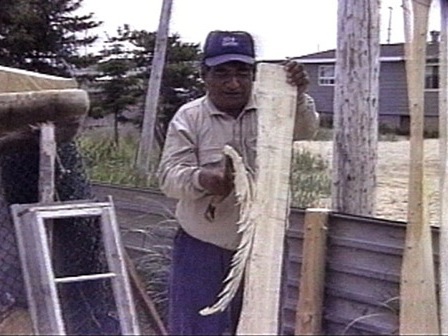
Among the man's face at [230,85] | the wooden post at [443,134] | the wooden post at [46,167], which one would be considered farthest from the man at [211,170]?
the wooden post at [443,134]

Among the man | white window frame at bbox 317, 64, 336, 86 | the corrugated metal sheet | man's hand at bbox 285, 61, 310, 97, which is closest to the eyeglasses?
the man

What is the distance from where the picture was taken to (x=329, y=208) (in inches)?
54.4

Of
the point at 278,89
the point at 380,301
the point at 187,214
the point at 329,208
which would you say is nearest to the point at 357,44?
the point at 329,208

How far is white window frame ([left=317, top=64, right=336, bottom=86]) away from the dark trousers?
0.38 m

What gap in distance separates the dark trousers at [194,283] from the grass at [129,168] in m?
0.22

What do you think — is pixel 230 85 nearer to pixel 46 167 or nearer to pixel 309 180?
pixel 46 167

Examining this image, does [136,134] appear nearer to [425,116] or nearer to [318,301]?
[318,301]

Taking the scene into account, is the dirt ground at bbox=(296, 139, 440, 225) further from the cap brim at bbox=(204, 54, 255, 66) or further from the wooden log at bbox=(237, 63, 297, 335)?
the wooden log at bbox=(237, 63, 297, 335)

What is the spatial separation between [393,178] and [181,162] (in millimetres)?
539

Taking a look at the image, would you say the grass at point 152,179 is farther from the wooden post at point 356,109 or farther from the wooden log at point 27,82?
the wooden log at point 27,82

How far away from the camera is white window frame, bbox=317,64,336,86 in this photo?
1.28m

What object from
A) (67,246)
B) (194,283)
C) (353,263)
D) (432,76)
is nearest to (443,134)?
(432,76)

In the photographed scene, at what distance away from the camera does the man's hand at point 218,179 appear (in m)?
0.82

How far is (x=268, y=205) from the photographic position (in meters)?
0.72
